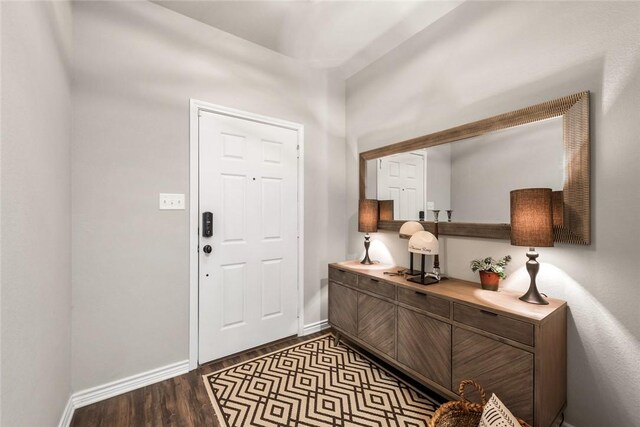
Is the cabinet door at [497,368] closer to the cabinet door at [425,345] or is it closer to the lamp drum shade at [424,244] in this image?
the cabinet door at [425,345]

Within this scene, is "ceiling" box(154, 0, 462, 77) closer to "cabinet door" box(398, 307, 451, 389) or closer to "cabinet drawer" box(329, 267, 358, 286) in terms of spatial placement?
"cabinet drawer" box(329, 267, 358, 286)

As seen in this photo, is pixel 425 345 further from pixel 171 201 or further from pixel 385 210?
pixel 171 201

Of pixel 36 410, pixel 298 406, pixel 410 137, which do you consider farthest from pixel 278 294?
pixel 410 137

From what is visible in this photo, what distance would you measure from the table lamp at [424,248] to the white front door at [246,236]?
1.23m

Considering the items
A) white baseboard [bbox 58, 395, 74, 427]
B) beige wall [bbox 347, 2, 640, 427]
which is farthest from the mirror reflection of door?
white baseboard [bbox 58, 395, 74, 427]

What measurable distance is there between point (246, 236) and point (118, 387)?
1.36m

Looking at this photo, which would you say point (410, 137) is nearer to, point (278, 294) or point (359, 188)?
point (359, 188)

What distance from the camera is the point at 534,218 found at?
143 centimetres

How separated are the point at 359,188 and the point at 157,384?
2.42 metres

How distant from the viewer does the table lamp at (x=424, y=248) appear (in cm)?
187

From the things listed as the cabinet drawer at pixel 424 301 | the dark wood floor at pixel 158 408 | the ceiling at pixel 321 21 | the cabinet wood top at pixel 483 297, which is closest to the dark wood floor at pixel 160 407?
the dark wood floor at pixel 158 408

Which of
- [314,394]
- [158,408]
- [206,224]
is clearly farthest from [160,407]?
[206,224]

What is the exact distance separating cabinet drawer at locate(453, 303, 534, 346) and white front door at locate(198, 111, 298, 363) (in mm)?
1603

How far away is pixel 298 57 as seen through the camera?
2744 mm
